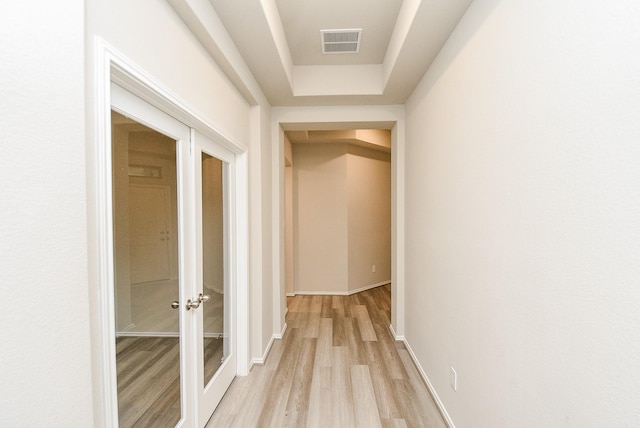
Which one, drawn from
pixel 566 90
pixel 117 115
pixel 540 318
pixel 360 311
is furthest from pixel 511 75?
pixel 360 311

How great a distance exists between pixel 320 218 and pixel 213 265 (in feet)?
10.0

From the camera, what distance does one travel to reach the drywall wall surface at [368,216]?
5.15 metres

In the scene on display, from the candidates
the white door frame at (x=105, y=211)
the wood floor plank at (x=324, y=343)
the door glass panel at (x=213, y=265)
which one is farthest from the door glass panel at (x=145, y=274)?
the wood floor plank at (x=324, y=343)

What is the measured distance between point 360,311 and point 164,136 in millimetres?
3624

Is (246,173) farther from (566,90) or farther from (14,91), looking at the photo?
(566,90)

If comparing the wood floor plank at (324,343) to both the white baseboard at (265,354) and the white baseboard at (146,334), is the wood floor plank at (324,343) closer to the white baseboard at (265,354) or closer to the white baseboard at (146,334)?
the white baseboard at (265,354)

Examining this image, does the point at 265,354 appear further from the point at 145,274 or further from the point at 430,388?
the point at 145,274

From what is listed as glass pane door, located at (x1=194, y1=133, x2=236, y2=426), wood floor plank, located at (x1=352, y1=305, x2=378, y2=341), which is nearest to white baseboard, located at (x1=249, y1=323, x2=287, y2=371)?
glass pane door, located at (x1=194, y1=133, x2=236, y2=426)

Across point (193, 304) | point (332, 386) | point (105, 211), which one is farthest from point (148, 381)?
point (332, 386)

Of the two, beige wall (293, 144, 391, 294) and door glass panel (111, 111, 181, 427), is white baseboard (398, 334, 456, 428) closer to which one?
door glass panel (111, 111, 181, 427)

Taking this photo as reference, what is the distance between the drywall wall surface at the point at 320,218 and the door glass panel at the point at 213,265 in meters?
2.78

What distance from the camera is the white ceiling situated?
5.71 feet

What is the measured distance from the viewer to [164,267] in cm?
154

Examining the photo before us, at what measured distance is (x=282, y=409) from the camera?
6.97ft
